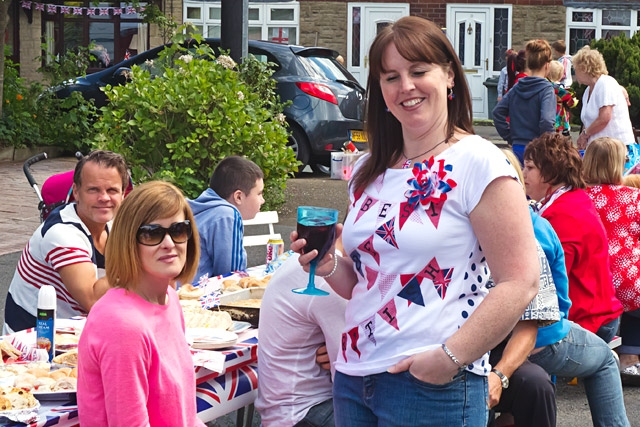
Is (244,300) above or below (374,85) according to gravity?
below

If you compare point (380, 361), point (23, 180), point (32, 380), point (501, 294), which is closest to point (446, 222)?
point (501, 294)

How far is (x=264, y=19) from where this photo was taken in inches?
1126

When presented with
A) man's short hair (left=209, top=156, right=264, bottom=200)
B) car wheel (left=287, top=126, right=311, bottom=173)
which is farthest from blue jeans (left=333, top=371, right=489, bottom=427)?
car wheel (left=287, top=126, right=311, bottom=173)

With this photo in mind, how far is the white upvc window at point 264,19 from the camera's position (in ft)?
93.0

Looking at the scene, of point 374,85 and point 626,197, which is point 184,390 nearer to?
point 374,85

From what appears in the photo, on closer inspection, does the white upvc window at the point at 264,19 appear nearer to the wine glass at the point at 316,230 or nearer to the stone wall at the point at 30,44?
the stone wall at the point at 30,44

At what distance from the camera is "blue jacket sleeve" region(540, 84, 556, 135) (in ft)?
30.3

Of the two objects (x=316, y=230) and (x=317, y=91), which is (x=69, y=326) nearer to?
(x=316, y=230)

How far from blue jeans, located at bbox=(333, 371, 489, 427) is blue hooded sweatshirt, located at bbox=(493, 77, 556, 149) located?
7.00m

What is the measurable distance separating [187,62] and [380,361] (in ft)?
25.1

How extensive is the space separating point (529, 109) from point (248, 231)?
2914 millimetres

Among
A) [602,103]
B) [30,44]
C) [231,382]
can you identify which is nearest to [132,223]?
[231,382]

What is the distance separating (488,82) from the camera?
26500 mm

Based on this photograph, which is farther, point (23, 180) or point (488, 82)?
point (488, 82)
